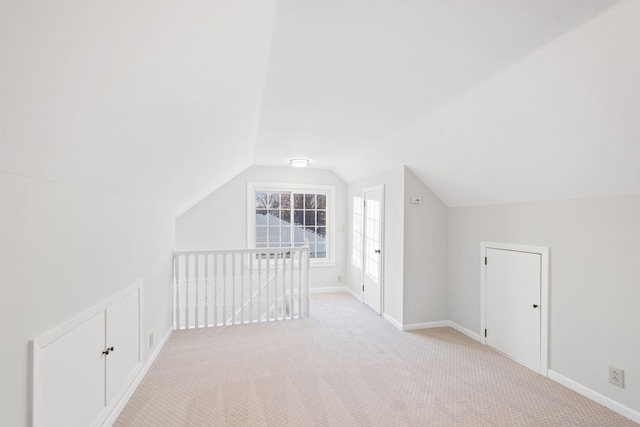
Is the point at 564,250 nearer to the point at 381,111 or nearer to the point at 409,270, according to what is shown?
the point at 409,270

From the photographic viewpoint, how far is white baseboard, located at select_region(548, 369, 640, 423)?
2.06 metres

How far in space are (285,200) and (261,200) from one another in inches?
17.6

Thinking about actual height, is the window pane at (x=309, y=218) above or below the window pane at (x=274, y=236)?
above

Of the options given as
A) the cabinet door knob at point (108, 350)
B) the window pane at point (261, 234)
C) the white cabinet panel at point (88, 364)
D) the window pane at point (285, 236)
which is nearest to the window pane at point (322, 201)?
the window pane at point (285, 236)

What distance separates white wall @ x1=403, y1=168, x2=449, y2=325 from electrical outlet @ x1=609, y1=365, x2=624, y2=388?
1780mm

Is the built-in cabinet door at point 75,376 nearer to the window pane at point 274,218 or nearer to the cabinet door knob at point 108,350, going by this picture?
the cabinet door knob at point 108,350

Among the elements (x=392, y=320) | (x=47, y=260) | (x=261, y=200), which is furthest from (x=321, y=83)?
(x=261, y=200)

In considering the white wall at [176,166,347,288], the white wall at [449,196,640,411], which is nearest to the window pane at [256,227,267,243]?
the white wall at [176,166,347,288]

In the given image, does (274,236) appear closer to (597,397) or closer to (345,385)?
(345,385)

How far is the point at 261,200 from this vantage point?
216 inches

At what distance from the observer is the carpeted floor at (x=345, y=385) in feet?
6.77

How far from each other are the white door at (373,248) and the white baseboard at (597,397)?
206 centimetres

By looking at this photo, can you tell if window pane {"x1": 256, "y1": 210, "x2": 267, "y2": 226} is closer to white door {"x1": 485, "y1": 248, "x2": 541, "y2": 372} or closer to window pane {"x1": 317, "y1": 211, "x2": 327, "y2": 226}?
window pane {"x1": 317, "y1": 211, "x2": 327, "y2": 226}

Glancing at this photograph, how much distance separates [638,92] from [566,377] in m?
2.25
